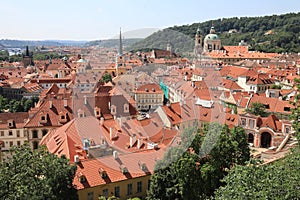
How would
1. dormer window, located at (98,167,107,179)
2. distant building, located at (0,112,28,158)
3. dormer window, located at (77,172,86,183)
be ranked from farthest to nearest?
1. distant building, located at (0,112,28,158)
2. dormer window, located at (98,167,107,179)
3. dormer window, located at (77,172,86,183)

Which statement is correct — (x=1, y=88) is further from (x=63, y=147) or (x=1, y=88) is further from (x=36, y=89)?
(x=63, y=147)

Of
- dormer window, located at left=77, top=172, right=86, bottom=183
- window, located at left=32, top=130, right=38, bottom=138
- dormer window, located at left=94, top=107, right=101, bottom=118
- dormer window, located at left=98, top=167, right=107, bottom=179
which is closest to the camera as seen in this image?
dormer window, located at left=77, top=172, right=86, bottom=183

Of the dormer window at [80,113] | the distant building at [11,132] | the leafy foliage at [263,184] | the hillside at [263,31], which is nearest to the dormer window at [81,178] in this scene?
the dormer window at [80,113]

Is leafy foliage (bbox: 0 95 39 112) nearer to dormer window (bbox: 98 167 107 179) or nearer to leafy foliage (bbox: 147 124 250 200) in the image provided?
dormer window (bbox: 98 167 107 179)

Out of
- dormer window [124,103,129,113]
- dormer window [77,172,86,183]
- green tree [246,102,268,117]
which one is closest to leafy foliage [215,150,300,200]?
dormer window [77,172,86,183]

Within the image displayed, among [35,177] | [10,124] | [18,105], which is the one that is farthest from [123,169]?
[18,105]
